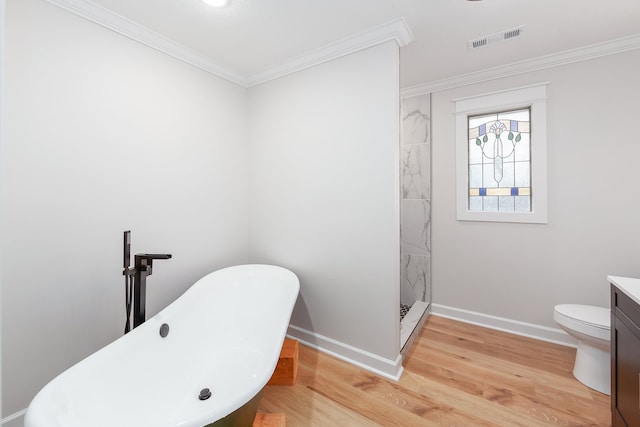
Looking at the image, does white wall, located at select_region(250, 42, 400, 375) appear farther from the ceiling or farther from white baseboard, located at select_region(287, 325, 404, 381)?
the ceiling

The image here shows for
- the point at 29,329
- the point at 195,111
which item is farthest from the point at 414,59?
the point at 29,329

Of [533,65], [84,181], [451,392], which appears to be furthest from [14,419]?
[533,65]

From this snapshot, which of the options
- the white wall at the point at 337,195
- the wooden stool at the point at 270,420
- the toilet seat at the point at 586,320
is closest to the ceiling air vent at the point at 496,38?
the white wall at the point at 337,195

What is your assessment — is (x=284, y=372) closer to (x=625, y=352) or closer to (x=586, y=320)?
(x=625, y=352)

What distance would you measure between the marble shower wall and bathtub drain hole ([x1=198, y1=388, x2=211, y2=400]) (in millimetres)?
2161

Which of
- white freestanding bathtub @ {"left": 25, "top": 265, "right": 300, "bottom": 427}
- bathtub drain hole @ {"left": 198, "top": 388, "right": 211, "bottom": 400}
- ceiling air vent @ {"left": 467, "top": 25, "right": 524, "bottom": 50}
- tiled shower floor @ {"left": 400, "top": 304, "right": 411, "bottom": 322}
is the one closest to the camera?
white freestanding bathtub @ {"left": 25, "top": 265, "right": 300, "bottom": 427}

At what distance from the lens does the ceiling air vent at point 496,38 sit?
1.93 metres

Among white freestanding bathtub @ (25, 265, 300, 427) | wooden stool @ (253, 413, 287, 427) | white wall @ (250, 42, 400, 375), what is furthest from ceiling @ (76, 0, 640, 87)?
wooden stool @ (253, 413, 287, 427)

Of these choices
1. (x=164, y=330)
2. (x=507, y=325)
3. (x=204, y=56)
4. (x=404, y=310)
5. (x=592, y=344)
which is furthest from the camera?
(x=404, y=310)

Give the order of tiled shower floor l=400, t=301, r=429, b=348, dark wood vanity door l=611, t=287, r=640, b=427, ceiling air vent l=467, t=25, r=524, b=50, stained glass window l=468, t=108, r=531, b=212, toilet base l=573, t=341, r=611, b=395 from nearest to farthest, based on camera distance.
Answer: dark wood vanity door l=611, t=287, r=640, b=427 < toilet base l=573, t=341, r=611, b=395 < ceiling air vent l=467, t=25, r=524, b=50 < tiled shower floor l=400, t=301, r=429, b=348 < stained glass window l=468, t=108, r=531, b=212

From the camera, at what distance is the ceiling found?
1.68 meters

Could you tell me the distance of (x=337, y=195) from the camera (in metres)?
2.17

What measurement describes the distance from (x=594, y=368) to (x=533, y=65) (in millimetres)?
2326

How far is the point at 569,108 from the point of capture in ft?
7.41
